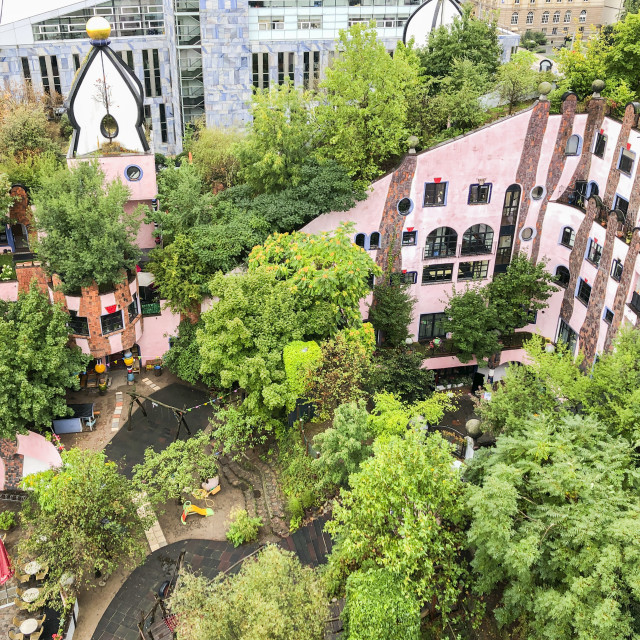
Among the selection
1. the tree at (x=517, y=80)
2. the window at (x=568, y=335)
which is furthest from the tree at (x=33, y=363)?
the tree at (x=517, y=80)

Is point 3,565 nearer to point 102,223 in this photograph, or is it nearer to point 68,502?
point 68,502

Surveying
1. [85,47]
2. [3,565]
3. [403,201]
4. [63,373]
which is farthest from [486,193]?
[85,47]

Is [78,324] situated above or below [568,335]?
above

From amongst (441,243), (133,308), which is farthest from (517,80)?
(133,308)

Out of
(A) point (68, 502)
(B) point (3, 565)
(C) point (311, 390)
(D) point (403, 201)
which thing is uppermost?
(D) point (403, 201)

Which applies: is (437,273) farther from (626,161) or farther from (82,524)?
(82,524)

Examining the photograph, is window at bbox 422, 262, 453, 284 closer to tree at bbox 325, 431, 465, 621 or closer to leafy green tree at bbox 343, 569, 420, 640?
tree at bbox 325, 431, 465, 621

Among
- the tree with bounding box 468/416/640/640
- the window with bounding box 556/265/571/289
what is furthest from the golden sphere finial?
the tree with bounding box 468/416/640/640
